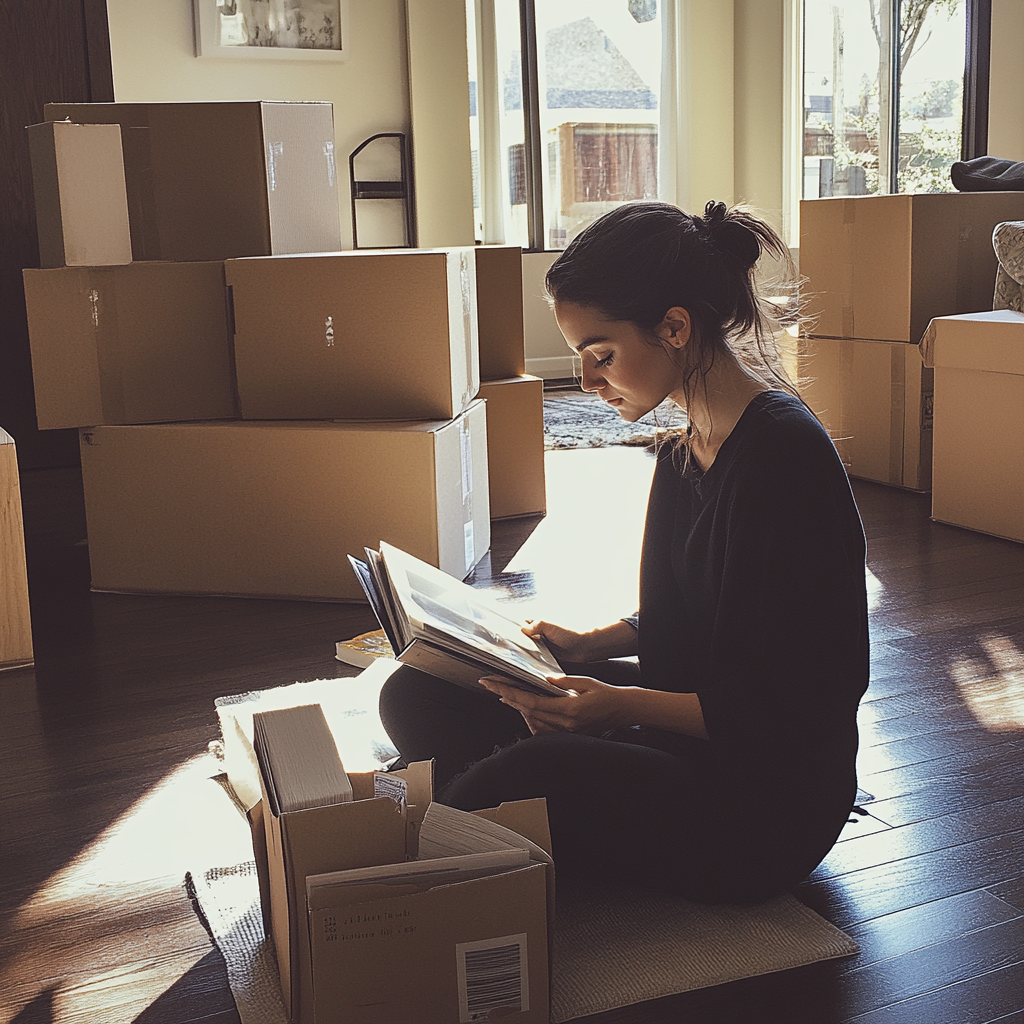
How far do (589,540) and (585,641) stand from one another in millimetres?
1546

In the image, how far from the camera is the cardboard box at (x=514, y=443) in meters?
3.18

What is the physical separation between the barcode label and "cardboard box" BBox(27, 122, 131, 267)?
6.51 ft

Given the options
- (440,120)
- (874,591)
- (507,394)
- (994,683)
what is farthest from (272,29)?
(994,683)

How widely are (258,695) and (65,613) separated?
77 cm

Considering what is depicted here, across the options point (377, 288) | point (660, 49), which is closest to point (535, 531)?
point (377, 288)

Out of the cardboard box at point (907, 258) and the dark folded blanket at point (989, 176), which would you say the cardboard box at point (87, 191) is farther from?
the dark folded blanket at point (989, 176)

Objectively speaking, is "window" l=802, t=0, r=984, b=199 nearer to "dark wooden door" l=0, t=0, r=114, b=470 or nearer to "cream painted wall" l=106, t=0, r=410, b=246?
"cream painted wall" l=106, t=0, r=410, b=246

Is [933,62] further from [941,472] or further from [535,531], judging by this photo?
[535,531]

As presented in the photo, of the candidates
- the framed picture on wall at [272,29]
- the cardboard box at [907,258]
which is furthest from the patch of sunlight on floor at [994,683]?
the framed picture on wall at [272,29]

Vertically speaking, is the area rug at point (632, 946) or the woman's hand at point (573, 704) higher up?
the woman's hand at point (573, 704)

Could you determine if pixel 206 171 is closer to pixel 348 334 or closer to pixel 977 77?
pixel 348 334

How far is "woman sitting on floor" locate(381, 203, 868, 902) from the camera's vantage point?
3.73 ft

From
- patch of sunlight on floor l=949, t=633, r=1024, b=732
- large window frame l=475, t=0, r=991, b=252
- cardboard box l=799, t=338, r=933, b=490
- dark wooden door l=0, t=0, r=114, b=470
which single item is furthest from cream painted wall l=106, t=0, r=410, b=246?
patch of sunlight on floor l=949, t=633, r=1024, b=732

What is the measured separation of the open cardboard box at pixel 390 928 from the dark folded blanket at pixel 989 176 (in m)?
3.13
